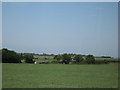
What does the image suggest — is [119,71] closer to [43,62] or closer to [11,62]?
[43,62]

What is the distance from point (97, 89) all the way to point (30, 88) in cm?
137

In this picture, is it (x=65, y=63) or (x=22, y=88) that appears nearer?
(x=22, y=88)

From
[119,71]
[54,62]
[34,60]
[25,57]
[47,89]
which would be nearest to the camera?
[47,89]

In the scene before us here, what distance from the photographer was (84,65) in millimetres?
8578

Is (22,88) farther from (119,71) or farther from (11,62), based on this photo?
(11,62)

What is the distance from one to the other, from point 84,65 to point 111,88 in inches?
174

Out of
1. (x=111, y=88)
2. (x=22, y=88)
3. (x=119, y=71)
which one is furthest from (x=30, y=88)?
(x=119, y=71)

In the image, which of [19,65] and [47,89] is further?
[19,65]

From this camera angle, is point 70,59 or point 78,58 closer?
point 78,58

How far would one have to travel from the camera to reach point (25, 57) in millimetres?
7527

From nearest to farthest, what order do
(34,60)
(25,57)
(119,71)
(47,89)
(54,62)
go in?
(47,89) → (119,71) → (25,57) → (34,60) → (54,62)

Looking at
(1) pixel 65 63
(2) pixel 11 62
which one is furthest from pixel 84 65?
(2) pixel 11 62

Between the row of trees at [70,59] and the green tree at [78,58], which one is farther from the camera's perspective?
the row of trees at [70,59]

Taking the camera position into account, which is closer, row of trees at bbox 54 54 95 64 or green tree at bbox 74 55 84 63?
green tree at bbox 74 55 84 63
